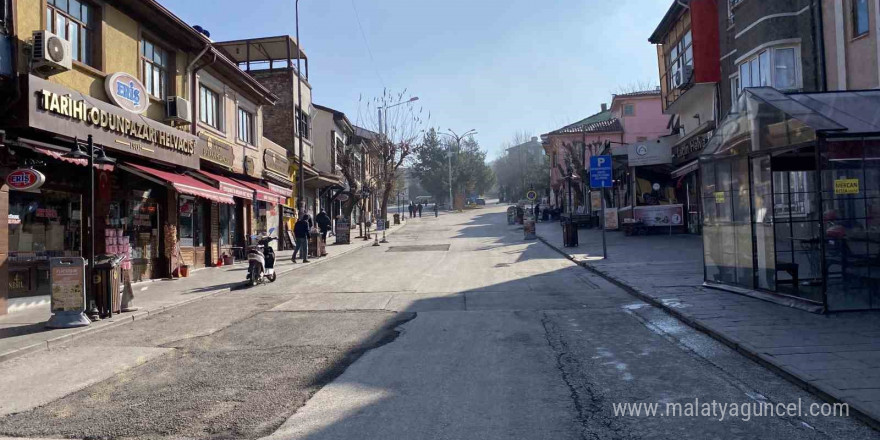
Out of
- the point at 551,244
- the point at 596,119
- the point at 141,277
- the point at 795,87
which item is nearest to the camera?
the point at 141,277

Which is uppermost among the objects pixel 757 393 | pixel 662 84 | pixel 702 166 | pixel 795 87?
pixel 662 84

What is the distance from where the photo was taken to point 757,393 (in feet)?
17.0

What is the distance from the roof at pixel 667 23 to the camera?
24.7m

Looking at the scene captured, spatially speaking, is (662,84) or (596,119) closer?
(662,84)

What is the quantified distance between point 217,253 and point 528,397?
16855 millimetres

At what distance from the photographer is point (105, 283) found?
9.82 meters

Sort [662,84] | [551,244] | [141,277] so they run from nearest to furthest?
[141,277] → [551,244] → [662,84]

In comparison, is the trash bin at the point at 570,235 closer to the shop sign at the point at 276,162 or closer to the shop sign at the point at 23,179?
the shop sign at the point at 276,162

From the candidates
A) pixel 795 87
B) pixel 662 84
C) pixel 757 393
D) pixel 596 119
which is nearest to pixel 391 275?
pixel 757 393

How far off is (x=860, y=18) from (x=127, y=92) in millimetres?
17366

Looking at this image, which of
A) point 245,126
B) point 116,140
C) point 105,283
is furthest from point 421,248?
point 105,283

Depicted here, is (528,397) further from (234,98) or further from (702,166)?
(234,98)

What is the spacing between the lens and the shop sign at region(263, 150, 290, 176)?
78.9ft

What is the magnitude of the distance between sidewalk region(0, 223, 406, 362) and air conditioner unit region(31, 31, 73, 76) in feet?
14.2
